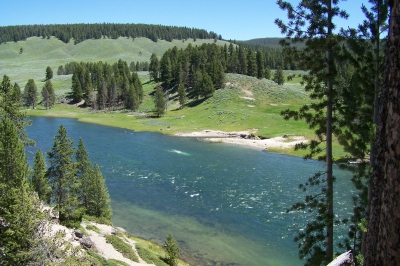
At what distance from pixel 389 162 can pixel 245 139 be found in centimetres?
7026

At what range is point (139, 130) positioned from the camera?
8919 centimetres

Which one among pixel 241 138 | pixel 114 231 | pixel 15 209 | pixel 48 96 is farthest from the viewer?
pixel 48 96

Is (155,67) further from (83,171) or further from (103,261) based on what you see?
(103,261)

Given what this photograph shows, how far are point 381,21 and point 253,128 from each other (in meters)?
67.7

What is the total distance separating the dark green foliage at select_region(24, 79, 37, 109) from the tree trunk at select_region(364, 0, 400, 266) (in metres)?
Answer: 153

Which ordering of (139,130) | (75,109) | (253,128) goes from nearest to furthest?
(253,128) < (139,130) < (75,109)

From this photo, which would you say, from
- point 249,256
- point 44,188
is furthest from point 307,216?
point 44,188

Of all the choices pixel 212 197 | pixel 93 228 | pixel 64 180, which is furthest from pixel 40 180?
pixel 212 197

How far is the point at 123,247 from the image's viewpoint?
25859mm

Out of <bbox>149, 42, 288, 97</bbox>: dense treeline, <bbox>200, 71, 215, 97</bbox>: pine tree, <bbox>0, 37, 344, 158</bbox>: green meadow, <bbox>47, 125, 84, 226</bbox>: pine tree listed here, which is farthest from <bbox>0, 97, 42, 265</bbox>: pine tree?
<bbox>149, 42, 288, 97</bbox>: dense treeline

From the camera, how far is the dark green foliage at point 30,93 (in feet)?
454

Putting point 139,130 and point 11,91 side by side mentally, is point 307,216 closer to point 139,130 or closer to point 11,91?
point 11,91

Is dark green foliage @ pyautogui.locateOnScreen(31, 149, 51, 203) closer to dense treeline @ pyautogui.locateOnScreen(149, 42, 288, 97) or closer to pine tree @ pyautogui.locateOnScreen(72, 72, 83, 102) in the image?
dense treeline @ pyautogui.locateOnScreen(149, 42, 288, 97)

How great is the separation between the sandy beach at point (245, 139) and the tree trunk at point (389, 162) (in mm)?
59565
